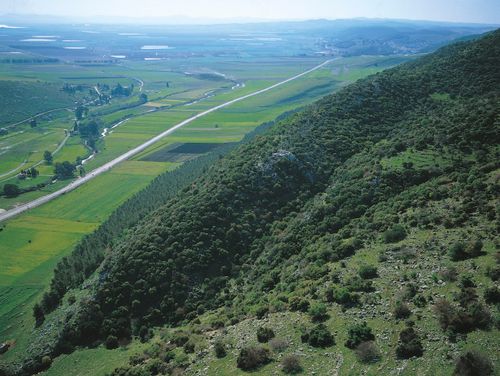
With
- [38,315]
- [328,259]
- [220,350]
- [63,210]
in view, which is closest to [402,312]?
[220,350]

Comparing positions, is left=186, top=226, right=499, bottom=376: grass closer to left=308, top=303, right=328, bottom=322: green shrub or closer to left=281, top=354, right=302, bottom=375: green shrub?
left=281, top=354, right=302, bottom=375: green shrub

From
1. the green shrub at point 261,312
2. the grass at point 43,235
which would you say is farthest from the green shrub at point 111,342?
the green shrub at point 261,312

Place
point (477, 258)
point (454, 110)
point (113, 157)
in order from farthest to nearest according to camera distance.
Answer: point (113, 157)
point (454, 110)
point (477, 258)

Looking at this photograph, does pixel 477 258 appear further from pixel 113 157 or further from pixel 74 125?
pixel 74 125

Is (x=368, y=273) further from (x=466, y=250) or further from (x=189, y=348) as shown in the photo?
(x=189, y=348)

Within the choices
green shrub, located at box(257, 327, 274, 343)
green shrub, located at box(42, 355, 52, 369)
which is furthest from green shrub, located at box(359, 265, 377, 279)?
green shrub, located at box(42, 355, 52, 369)

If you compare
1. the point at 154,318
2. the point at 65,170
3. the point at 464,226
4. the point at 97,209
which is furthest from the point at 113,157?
the point at 464,226
